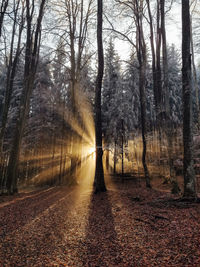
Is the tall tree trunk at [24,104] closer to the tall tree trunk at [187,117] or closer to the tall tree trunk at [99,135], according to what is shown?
the tall tree trunk at [99,135]

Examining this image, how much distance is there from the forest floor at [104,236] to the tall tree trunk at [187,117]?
0.64 metres

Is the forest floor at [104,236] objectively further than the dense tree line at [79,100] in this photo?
No

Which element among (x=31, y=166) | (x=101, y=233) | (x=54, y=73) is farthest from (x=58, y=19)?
(x=31, y=166)

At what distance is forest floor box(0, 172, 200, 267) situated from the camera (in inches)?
111

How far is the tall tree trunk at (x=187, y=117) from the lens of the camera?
18.0 feet

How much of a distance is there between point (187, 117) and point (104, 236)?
15.4 ft

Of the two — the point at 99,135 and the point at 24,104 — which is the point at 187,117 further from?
the point at 24,104

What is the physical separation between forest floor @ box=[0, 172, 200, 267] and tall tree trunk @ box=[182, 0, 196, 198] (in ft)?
2.09

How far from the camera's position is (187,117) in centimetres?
582

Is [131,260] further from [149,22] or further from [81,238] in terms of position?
[149,22]

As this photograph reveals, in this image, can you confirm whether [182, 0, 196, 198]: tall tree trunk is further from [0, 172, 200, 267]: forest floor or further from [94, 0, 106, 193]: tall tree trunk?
[94, 0, 106, 193]: tall tree trunk

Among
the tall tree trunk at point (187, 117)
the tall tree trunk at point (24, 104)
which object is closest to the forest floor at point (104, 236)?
the tall tree trunk at point (187, 117)

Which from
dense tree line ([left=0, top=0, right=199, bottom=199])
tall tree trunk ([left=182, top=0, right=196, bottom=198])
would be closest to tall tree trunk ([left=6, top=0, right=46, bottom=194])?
dense tree line ([left=0, top=0, right=199, bottom=199])

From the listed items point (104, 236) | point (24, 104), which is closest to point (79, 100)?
point (24, 104)
